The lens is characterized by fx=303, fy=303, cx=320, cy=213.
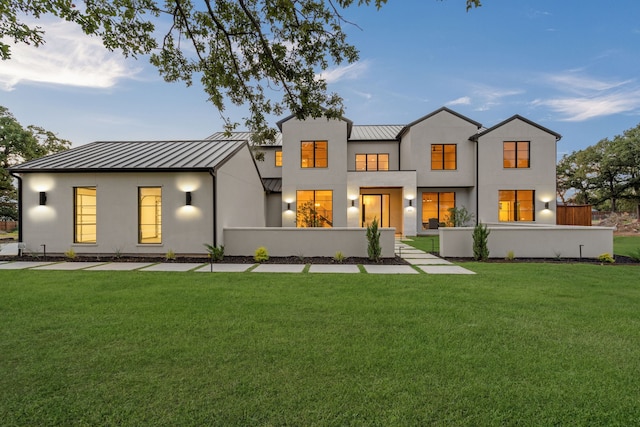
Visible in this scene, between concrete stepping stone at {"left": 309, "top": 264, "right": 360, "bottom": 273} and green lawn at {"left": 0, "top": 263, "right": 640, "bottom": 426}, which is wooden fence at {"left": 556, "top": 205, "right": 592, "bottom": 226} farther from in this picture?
concrete stepping stone at {"left": 309, "top": 264, "right": 360, "bottom": 273}

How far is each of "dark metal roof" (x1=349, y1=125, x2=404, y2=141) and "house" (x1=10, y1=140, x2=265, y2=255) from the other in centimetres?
1219

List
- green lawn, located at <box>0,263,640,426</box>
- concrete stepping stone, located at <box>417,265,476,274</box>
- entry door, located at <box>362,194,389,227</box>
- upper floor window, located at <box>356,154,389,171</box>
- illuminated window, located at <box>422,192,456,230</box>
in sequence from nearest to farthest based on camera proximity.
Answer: green lawn, located at <box>0,263,640,426</box>, concrete stepping stone, located at <box>417,265,476,274</box>, illuminated window, located at <box>422,192,456,230</box>, entry door, located at <box>362,194,389,227</box>, upper floor window, located at <box>356,154,389,171</box>

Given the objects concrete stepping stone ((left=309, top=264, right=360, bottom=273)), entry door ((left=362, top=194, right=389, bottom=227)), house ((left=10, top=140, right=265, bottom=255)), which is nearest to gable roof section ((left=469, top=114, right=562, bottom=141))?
entry door ((left=362, top=194, right=389, bottom=227))

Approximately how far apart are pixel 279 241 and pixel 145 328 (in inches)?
254

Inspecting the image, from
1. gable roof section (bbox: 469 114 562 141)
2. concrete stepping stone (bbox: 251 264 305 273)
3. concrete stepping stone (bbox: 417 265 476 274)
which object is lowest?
concrete stepping stone (bbox: 251 264 305 273)

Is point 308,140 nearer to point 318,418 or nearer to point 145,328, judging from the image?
point 145,328

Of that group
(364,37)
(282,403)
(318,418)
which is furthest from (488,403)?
(364,37)

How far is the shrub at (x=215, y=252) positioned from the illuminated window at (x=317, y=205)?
762cm

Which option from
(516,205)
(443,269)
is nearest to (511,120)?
(516,205)

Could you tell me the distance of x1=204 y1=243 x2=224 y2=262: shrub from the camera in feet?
31.3

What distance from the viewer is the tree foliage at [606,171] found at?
84.6 ft

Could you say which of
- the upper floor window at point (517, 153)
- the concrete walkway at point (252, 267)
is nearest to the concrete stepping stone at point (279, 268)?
the concrete walkway at point (252, 267)

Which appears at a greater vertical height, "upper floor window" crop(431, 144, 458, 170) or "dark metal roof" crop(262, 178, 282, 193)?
"upper floor window" crop(431, 144, 458, 170)

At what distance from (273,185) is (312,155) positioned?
137 inches
